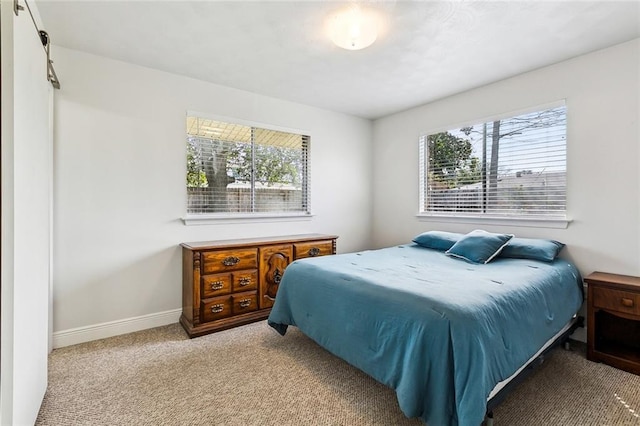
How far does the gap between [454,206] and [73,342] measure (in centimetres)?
410

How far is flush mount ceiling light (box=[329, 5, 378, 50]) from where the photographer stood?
79.0 inches

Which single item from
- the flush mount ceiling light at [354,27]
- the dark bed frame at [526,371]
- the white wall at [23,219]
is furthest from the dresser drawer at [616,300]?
the white wall at [23,219]

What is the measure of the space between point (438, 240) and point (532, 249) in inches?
32.9

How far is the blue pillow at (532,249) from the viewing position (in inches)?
98.1

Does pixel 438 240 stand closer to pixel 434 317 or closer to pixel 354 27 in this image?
pixel 434 317

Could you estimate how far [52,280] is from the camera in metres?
2.45

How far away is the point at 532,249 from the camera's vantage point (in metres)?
2.56

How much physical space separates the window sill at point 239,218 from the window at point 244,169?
57 mm

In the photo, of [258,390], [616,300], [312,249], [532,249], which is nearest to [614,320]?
[616,300]

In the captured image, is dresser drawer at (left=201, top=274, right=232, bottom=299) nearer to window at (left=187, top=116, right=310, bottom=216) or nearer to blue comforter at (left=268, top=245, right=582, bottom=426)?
blue comforter at (left=268, top=245, right=582, bottom=426)

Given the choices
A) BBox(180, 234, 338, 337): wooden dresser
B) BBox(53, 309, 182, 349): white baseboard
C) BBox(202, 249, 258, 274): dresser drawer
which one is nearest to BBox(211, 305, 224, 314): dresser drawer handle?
BBox(180, 234, 338, 337): wooden dresser

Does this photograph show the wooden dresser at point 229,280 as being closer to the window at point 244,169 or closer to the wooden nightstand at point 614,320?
the window at point 244,169

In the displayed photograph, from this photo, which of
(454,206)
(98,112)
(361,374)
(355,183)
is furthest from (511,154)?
(98,112)

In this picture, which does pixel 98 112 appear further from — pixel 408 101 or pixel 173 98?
pixel 408 101
